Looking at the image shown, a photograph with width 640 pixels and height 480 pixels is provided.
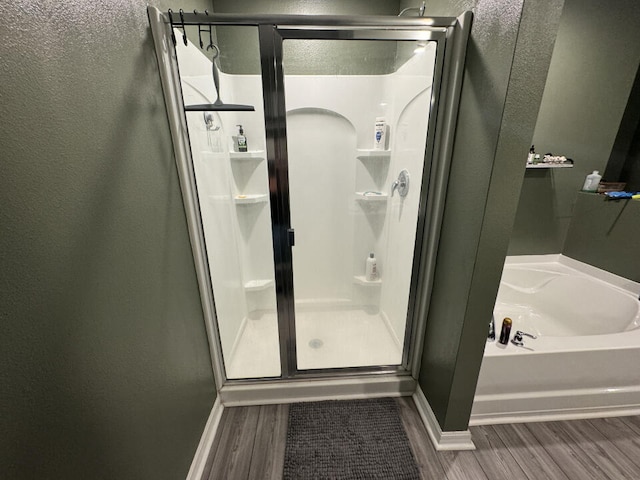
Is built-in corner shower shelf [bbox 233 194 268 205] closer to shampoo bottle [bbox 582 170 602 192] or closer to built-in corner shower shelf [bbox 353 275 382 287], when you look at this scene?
built-in corner shower shelf [bbox 353 275 382 287]

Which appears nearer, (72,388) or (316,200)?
(72,388)

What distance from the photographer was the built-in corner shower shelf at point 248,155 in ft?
5.64

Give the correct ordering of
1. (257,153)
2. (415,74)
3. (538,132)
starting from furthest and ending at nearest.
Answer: (538,132)
(257,153)
(415,74)

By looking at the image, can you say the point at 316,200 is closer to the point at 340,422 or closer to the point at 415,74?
the point at 415,74

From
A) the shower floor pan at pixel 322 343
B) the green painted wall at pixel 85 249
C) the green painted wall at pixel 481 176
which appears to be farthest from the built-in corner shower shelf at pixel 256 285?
the green painted wall at pixel 481 176

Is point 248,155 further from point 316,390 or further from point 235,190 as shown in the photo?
point 316,390

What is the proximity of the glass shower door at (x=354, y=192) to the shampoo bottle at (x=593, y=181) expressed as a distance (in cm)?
150

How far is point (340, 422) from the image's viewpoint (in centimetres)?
148

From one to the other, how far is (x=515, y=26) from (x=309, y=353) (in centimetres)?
191

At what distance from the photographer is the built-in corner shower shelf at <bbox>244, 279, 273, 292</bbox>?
1.93m

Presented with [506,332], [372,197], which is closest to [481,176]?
[506,332]

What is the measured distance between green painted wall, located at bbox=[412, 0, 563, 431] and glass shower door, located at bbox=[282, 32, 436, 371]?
260mm

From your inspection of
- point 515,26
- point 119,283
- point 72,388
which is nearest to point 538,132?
point 515,26

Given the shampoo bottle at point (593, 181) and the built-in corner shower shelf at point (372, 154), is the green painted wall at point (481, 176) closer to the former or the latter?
the built-in corner shower shelf at point (372, 154)
